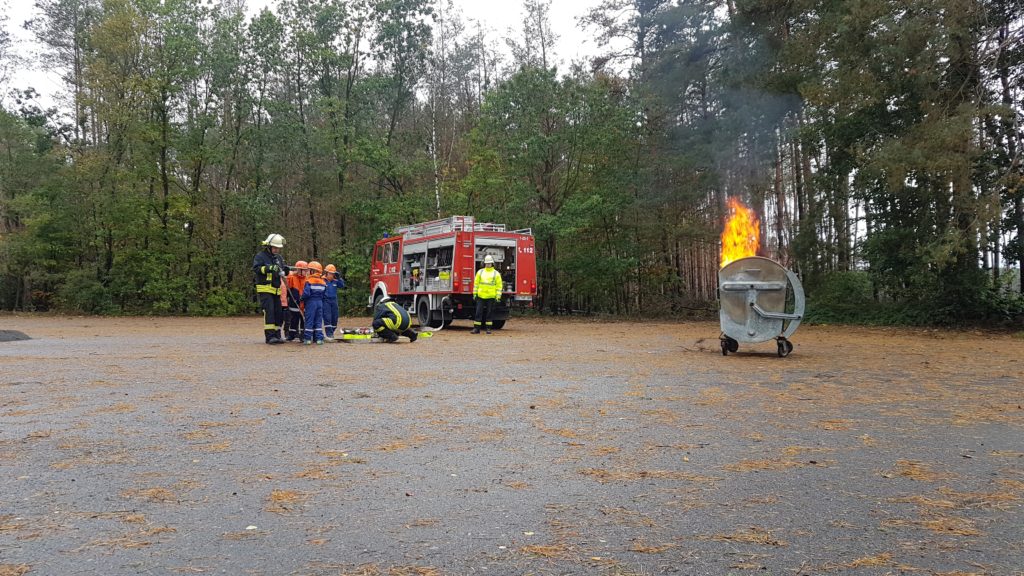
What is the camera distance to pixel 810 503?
3.51 m

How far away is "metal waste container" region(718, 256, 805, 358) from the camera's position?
10945mm

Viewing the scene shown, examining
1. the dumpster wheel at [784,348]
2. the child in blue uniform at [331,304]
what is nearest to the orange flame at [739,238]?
the dumpster wheel at [784,348]

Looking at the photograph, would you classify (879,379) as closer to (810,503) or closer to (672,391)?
(672,391)

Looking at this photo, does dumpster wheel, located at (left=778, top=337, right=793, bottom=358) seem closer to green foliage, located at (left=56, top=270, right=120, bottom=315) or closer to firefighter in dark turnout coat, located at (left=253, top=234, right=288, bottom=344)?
firefighter in dark turnout coat, located at (left=253, top=234, right=288, bottom=344)

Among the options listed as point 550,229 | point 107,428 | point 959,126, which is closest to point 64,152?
point 550,229

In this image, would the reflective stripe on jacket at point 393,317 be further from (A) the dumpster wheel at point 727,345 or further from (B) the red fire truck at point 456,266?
(A) the dumpster wheel at point 727,345

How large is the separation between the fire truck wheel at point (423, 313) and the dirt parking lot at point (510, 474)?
38.8 ft

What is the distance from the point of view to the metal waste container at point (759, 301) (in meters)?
10.9

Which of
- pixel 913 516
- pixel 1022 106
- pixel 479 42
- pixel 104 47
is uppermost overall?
pixel 479 42

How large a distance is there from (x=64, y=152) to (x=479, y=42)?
20.0 metres

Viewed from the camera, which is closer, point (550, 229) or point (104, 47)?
point (550, 229)

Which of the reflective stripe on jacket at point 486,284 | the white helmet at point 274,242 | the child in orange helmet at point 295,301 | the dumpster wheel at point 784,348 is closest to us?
Result: the dumpster wheel at point 784,348

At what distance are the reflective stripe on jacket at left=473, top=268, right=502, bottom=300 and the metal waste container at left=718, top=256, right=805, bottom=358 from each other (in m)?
7.63

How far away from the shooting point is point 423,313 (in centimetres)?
2091
